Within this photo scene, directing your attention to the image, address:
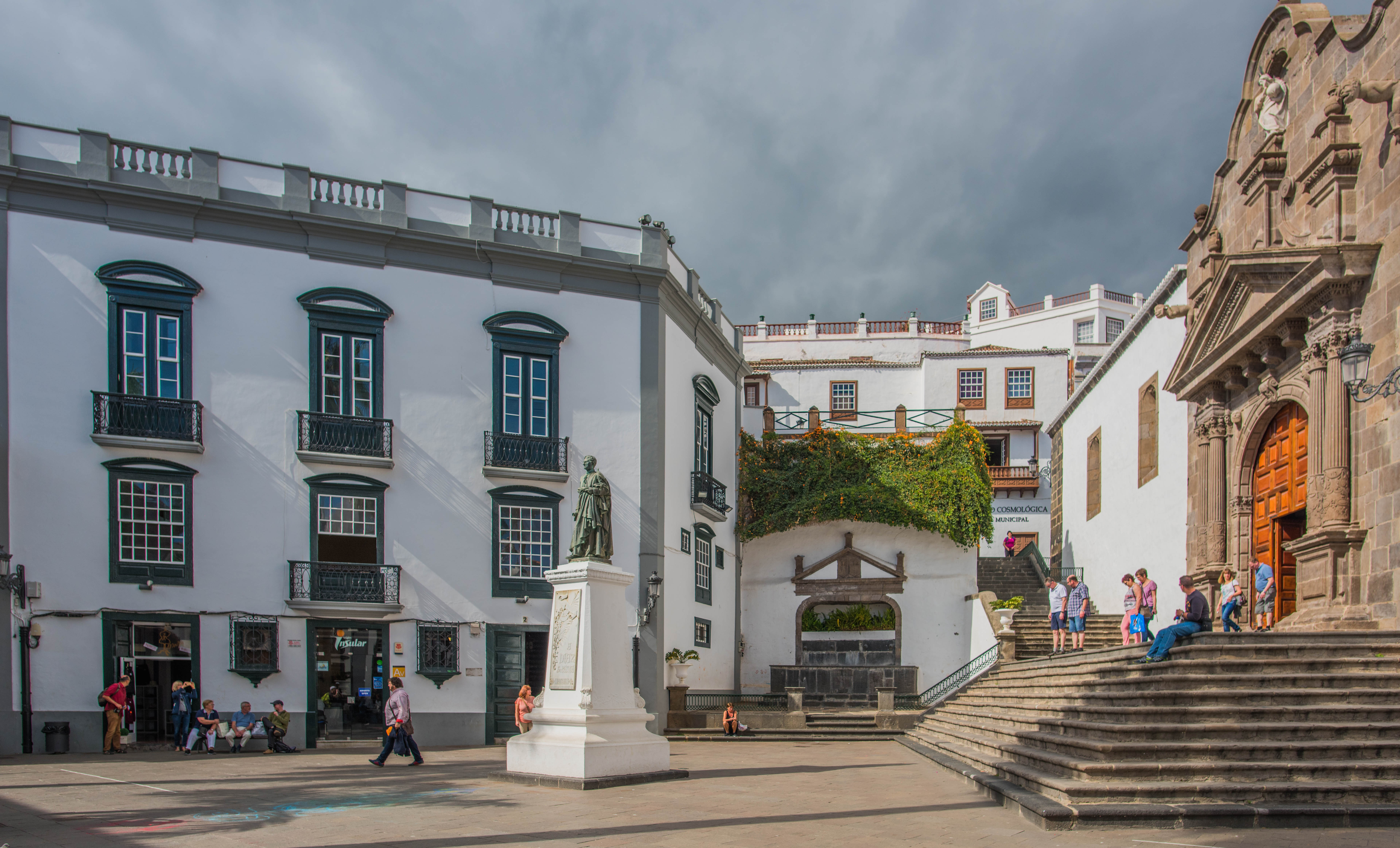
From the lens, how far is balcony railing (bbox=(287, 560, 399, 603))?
60.6 ft

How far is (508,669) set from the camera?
1967 centimetres

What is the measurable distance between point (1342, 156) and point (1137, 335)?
964 centimetres

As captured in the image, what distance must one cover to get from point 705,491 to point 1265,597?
12292mm

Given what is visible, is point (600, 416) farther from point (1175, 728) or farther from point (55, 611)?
point (1175, 728)

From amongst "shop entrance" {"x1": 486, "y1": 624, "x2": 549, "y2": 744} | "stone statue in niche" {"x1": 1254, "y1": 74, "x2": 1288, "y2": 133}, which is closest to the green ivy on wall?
"shop entrance" {"x1": 486, "y1": 624, "x2": 549, "y2": 744}

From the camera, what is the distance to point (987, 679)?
1966 centimetres

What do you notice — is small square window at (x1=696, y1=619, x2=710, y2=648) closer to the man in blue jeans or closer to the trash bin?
the trash bin

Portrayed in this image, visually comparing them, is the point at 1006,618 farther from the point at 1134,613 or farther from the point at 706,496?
the point at 706,496

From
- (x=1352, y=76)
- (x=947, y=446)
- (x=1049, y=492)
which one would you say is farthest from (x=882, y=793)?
(x=1049, y=492)

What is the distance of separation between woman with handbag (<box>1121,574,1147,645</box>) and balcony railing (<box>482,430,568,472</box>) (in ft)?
33.3

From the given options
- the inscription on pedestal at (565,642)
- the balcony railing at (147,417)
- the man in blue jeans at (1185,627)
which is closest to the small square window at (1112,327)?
the man in blue jeans at (1185,627)

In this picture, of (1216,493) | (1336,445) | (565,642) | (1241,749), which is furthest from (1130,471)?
(565,642)

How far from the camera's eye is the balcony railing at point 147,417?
→ 17.6 meters

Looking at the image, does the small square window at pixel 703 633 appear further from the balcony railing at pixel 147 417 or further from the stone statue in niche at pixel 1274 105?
the stone statue in niche at pixel 1274 105
